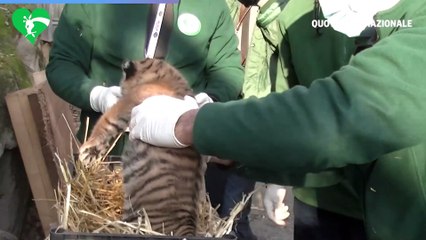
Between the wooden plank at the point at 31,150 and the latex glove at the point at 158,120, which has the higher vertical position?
the latex glove at the point at 158,120

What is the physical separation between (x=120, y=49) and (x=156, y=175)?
107 centimetres

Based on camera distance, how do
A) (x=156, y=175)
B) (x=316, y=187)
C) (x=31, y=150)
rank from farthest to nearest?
(x=31, y=150)
(x=316, y=187)
(x=156, y=175)

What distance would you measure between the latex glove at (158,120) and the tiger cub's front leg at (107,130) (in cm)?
22

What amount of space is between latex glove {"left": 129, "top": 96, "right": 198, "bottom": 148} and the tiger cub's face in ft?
0.56

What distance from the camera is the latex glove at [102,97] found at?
2.71 m

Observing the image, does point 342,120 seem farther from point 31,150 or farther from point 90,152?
point 31,150

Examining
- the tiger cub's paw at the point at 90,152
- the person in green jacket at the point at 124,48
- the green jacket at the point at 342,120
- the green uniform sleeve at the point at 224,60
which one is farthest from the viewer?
the green uniform sleeve at the point at 224,60

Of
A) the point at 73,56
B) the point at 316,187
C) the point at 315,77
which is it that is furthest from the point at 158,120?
the point at 73,56

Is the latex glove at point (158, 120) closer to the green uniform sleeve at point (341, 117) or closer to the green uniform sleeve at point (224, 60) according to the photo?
the green uniform sleeve at point (341, 117)

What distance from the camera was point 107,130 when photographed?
2.27 metres

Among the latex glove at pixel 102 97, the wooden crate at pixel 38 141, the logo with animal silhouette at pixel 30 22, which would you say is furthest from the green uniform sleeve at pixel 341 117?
the wooden crate at pixel 38 141

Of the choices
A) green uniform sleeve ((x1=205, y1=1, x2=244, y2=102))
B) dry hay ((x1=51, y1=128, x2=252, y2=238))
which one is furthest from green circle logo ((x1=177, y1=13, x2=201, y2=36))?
dry hay ((x1=51, y1=128, x2=252, y2=238))

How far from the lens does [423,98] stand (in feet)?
5.24

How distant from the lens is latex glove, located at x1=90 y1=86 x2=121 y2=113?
8.89 feet
